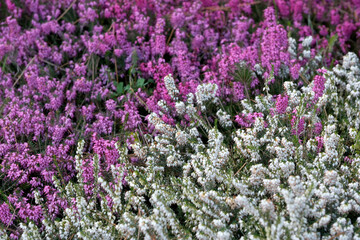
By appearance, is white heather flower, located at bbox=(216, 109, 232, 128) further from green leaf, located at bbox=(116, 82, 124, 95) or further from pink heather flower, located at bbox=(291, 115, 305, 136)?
green leaf, located at bbox=(116, 82, 124, 95)

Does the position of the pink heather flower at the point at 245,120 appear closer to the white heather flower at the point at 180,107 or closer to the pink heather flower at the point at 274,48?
the white heather flower at the point at 180,107

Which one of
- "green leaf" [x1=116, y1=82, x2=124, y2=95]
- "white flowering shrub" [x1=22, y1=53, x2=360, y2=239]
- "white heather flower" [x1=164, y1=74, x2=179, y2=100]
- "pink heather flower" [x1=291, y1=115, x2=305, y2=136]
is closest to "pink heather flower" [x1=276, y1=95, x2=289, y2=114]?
"white flowering shrub" [x1=22, y1=53, x2=360, y2=239]

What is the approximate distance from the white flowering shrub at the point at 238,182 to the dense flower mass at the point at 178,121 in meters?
0.01

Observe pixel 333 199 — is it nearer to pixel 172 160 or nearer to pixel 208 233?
pixel 208 233

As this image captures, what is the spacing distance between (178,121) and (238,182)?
1.20m

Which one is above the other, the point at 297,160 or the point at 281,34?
the point at 281,34

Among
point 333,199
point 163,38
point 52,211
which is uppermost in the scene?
point 163,38

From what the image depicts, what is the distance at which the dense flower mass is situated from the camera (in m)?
2.62

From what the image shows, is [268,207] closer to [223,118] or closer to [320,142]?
[320,142]

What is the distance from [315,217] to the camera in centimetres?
246

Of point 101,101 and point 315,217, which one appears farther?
point 101,101

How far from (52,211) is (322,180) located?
6.23 feet

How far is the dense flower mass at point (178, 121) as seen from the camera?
2.62 meters

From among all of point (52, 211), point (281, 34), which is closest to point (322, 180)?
point (281, 34)
